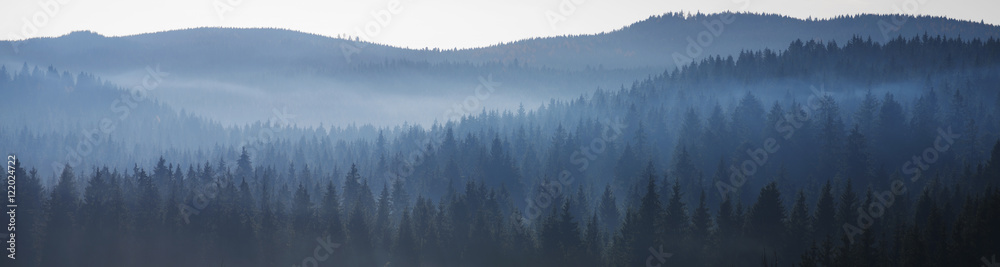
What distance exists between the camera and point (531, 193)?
12162cm

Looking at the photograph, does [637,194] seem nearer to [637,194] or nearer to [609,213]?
[637,194]

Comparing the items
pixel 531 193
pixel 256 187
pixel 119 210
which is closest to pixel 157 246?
pixel 119 210

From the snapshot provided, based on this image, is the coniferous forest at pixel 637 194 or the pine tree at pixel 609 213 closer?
the coniferous forest at pixel 637 194

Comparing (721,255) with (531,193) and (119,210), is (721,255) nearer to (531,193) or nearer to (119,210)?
(531,193)

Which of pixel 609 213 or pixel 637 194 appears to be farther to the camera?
pixel 637 194

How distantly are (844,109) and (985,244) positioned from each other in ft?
295

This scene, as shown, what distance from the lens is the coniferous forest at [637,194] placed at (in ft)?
255

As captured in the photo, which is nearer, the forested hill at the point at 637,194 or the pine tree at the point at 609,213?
the forested hill at the point at 637,194

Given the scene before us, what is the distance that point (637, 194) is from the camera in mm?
102000

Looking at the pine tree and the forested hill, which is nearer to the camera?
the forested hill

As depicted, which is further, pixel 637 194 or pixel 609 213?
pixel 637 194

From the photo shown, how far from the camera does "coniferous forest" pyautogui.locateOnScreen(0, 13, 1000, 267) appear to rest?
3066 inches

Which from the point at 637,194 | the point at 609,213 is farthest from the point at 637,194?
the point at 609,213

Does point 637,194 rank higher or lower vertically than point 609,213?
higher
